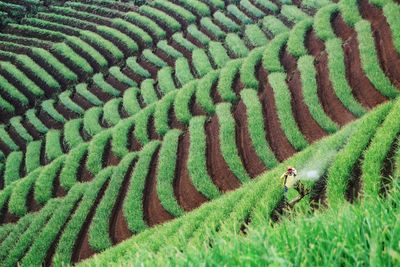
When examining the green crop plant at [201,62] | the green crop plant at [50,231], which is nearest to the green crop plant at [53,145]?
the green crop plant at [50,231]

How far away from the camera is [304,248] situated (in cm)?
194

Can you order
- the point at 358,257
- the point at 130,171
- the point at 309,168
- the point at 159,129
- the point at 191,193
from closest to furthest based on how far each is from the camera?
the point at 358,257
the point at 309,168
the point at 191,193
the point at 130,171
the point at 159,129

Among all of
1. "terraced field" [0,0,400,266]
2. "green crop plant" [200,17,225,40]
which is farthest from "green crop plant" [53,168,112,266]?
"green crop plant" [200,17,225,40]

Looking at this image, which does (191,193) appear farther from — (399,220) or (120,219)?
(399,220)

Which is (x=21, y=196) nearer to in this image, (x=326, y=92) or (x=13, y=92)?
(x=13, y=92)

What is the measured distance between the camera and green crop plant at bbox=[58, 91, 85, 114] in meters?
15.6

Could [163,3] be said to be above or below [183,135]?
above

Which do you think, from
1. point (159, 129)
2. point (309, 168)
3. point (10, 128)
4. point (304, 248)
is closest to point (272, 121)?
point (159, 129)

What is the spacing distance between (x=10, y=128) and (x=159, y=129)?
22.5ft

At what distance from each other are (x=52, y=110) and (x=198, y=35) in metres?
5.54

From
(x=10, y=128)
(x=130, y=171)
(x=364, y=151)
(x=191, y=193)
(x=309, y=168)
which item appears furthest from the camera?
(x=10, y=128)

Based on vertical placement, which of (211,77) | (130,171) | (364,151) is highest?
(211,77)

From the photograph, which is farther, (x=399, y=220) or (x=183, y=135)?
(x=183, y=135)

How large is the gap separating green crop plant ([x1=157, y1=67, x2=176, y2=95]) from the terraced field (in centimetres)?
8
